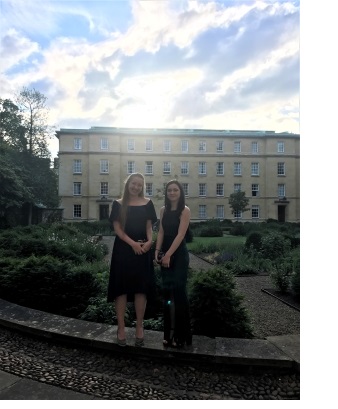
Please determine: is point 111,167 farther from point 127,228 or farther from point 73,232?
point 127,228

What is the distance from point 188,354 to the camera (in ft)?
9.20

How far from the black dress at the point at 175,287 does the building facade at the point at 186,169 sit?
2953 centimetres

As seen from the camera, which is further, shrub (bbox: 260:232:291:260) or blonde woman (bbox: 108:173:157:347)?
shrub (bbox: 260:232:291:260)

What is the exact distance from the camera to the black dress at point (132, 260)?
296cm

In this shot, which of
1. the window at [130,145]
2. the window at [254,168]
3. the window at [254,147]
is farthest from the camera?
the window at [254,168]

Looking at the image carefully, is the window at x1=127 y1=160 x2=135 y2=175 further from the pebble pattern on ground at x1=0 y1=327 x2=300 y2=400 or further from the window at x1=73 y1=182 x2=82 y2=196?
the pebble pattern on ground at x1=0 y1=327 x2=300 y2=400

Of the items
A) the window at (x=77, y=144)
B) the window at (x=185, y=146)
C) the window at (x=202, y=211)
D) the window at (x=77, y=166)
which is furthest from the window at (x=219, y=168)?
the window at (x=77, y=166)

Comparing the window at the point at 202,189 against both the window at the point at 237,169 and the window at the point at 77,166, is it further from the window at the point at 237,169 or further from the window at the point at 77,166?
the window at the point at 77,166

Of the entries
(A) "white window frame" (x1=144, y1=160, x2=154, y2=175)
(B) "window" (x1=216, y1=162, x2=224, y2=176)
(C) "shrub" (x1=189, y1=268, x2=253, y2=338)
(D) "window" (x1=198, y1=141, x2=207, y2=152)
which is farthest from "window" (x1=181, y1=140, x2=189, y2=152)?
(C) "shrub" (x1=189, y1=268, x2=253, y2=338)

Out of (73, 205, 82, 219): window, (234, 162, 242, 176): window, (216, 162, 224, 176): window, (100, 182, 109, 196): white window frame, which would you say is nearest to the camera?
(234, 162, 242, 176): window

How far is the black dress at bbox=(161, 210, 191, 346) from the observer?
2.88 meters

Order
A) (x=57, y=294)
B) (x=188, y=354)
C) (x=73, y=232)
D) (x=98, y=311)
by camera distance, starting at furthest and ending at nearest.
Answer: (x=73, y=232) < (x=57, y=294) < (x=98, y=311) < (x=188, y=354)

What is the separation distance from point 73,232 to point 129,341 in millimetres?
11446
